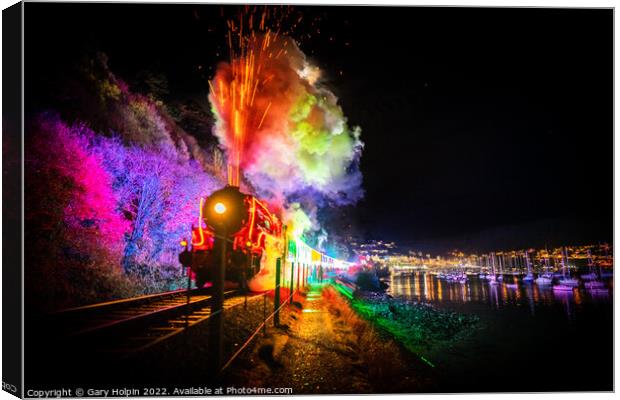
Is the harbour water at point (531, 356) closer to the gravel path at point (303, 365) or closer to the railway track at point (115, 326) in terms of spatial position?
the gravel path at point (303, 365)

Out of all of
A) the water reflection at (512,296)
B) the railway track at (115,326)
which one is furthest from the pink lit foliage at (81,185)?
the water reflection at (512,296)

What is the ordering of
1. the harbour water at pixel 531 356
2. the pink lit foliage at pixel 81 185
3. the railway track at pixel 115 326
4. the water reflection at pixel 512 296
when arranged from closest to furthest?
the railway track at pixel 115 326 → the harbour water at pixel 531 356 → the pink lit foliage at pixel 81 185 → the water reflection at pixel 512 296

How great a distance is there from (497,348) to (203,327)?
13621 millimetres

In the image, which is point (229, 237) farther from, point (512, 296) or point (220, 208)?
point (512, 296)

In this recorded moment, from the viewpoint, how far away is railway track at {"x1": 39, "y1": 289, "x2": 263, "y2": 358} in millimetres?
5355

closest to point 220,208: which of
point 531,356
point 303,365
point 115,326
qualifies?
point 115,326

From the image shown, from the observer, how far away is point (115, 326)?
615 cm

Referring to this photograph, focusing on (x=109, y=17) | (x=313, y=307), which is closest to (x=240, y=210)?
(x=109, y=17)

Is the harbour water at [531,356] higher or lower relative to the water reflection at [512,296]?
higher

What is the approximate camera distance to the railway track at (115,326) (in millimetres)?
5355

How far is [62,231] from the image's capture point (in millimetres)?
10586

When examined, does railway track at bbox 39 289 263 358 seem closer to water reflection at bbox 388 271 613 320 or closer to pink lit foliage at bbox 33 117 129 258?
pink lit foliage at bbox 33 117 129 258

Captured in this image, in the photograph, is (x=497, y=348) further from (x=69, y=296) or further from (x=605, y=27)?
(x=69, y=296)

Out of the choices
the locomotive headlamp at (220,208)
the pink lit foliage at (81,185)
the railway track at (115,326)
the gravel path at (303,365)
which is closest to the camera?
the railway track at (115,326)
